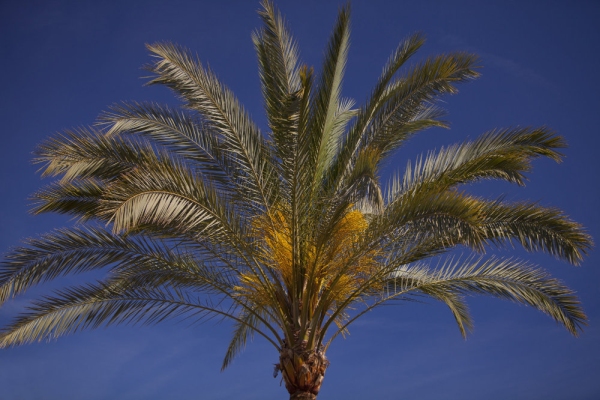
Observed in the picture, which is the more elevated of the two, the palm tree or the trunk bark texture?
the palm tree

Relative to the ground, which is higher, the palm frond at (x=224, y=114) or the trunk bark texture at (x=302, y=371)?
the palm frond at (x=224, y=114)

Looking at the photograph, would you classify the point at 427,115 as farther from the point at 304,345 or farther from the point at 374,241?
the point at 304,345

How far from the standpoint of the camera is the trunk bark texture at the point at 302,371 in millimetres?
9320

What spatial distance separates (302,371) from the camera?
30.5 feet

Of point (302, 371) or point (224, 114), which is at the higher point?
point (224, 114)

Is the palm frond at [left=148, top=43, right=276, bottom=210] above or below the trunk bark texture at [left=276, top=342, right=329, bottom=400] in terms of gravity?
above

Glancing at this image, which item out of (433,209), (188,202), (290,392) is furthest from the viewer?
(290,392)

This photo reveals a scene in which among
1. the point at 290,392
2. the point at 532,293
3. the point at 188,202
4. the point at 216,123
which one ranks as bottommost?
the point at 290,392

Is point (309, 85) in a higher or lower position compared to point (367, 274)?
higher

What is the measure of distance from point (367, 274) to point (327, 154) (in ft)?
6.56

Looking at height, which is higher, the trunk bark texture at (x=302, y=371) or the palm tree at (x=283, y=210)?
the palm tree at (x=283, y=210)

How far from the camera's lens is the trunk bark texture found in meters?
Result: 9.32

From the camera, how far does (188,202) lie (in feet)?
28.8

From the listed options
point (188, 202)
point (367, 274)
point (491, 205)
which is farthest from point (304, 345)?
point (491, 205)
